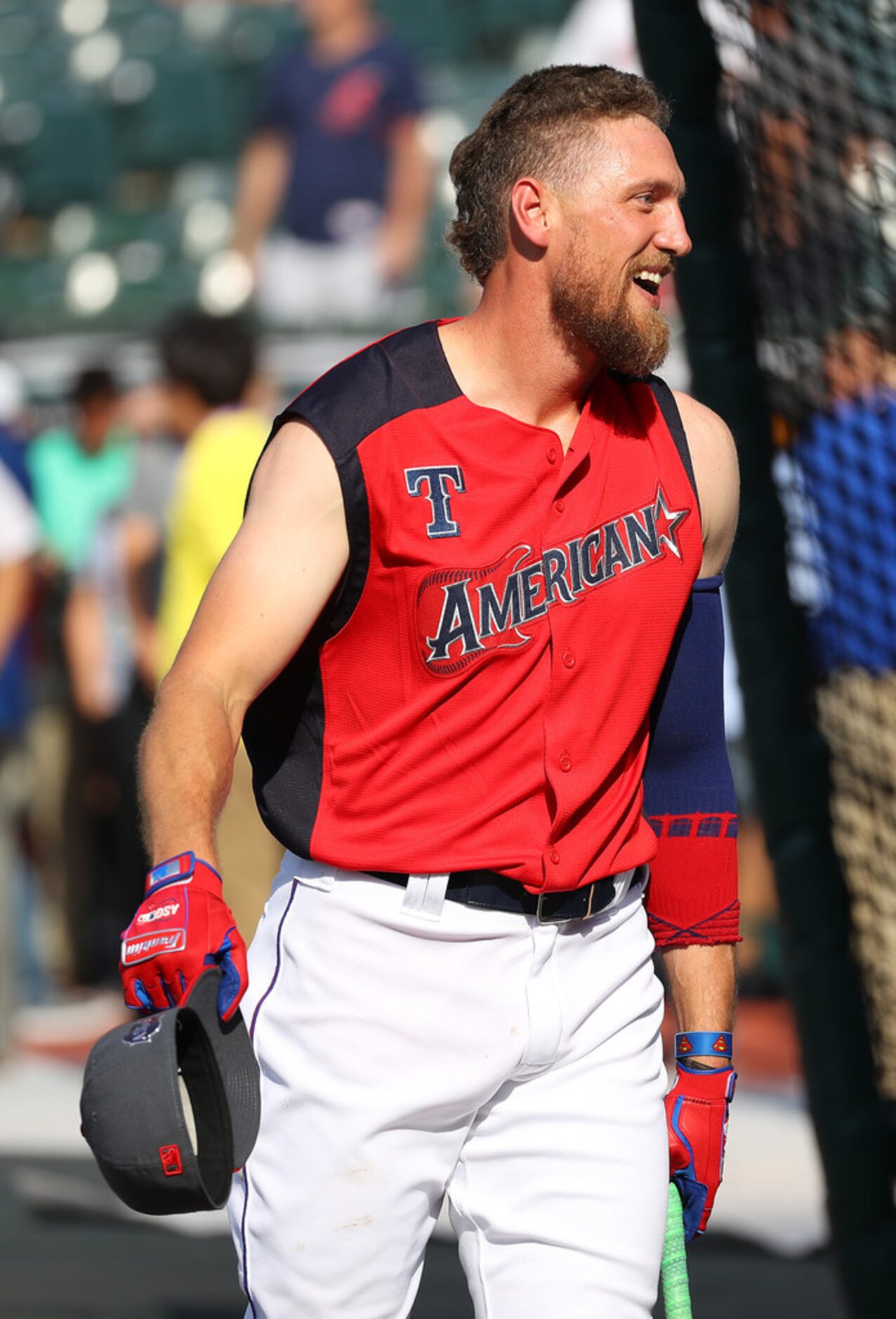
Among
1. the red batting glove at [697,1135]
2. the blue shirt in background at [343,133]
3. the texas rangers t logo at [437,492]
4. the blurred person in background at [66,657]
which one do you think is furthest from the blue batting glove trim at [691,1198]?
the blue shirt in background at [343,133]

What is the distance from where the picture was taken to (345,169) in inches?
394

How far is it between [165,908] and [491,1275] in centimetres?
72

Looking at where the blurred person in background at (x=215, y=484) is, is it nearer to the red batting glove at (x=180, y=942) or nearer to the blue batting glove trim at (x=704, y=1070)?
the blue batting glove trim at (x=704, y=1070)

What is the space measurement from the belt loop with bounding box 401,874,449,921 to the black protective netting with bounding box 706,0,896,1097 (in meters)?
1.27

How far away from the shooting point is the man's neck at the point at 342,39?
33.0 ft

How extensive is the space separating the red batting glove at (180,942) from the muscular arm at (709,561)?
794 mm

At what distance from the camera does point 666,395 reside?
2.78 metres

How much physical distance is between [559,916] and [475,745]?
245 mm

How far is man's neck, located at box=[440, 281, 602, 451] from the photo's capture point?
260 cm

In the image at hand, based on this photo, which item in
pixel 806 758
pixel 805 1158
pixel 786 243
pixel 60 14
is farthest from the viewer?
pixel 60 14

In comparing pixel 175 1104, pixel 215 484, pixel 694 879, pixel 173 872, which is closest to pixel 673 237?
pixel 694 879

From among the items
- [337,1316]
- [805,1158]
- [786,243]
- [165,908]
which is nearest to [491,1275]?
[337,1316]

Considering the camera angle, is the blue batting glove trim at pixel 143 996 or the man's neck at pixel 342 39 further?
the man's neck at pixel 342 39

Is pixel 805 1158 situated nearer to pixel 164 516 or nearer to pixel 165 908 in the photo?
pixel 164 516
